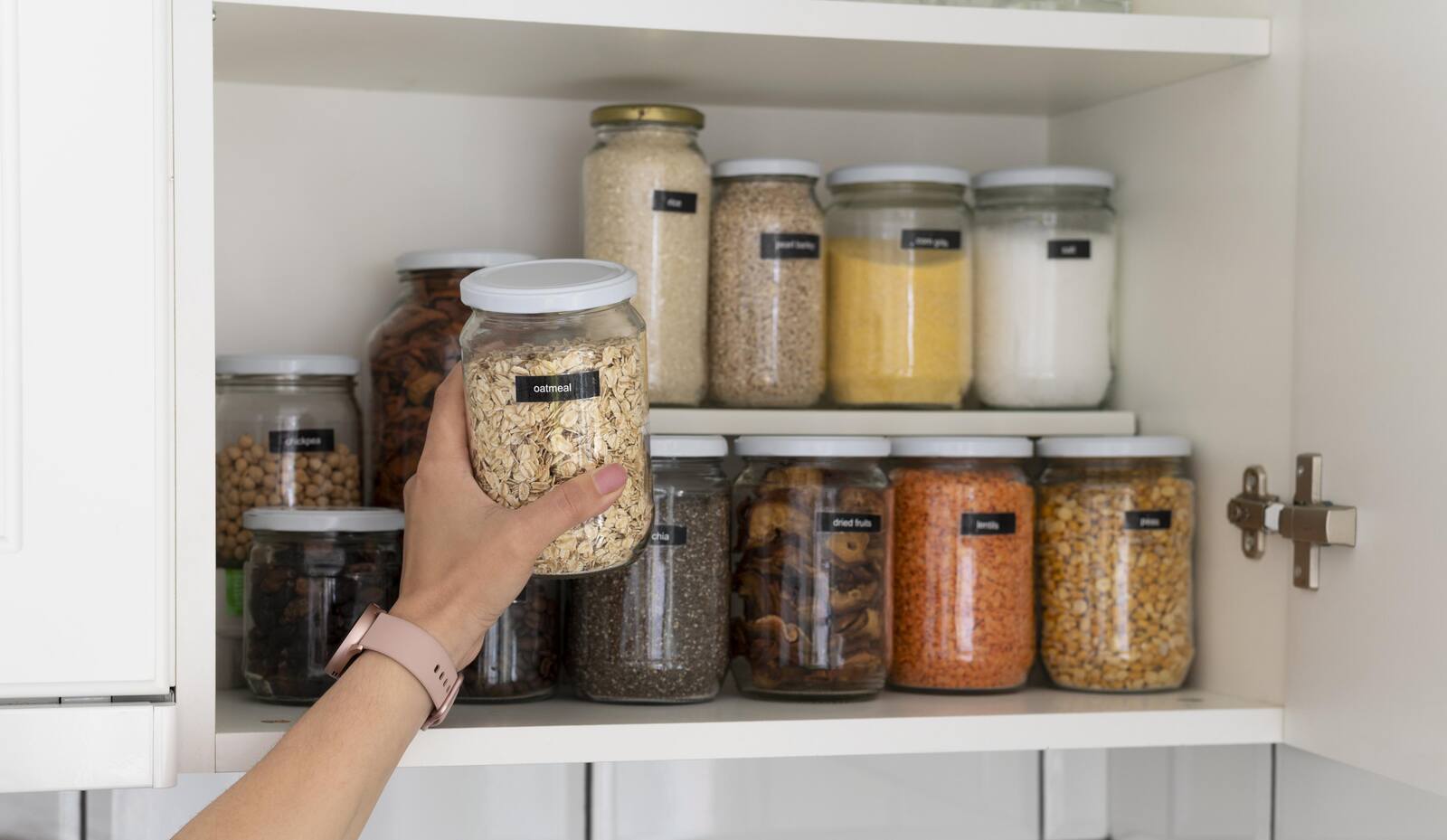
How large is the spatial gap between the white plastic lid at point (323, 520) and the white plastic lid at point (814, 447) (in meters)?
0.28

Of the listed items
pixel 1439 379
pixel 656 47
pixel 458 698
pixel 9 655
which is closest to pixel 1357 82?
pixel 1439 379

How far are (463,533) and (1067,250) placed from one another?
655 millimetres

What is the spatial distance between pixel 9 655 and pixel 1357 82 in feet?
3.26

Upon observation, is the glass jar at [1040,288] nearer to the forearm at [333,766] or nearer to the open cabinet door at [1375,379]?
the open cabinet door at [1375,379]

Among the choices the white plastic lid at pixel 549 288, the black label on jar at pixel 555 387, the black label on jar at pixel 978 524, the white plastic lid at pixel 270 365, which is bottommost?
the black label on jar at pixel 978 524

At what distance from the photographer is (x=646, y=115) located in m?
1.16

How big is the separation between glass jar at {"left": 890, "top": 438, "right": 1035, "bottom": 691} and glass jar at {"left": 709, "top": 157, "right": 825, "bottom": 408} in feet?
0.41

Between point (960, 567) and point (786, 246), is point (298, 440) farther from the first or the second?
point (960, 567)

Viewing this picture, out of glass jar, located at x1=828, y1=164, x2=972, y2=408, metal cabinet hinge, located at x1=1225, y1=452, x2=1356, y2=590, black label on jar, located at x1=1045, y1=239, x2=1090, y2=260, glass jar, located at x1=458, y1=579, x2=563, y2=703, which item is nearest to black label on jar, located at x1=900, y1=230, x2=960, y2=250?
glass jar, located at x1=828, y1=164, x2=972, y2=408

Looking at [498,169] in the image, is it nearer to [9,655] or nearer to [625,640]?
[625,640]

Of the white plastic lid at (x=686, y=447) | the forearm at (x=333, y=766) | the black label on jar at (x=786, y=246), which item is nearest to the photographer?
the forearm at (x=333, y=766)

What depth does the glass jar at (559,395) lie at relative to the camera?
2.77ft

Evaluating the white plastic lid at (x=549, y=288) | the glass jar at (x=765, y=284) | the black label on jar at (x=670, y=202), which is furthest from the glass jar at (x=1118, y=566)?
the white plastic lid at (x=549, y=288)

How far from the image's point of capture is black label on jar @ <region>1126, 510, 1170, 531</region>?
1151mm
